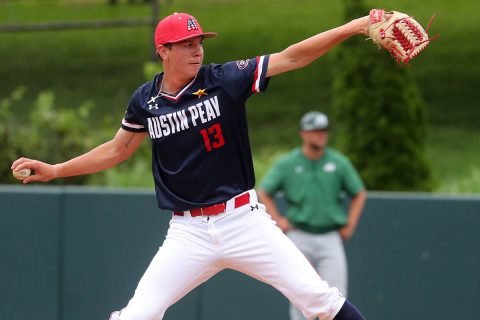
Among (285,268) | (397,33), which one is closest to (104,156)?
(285,268)

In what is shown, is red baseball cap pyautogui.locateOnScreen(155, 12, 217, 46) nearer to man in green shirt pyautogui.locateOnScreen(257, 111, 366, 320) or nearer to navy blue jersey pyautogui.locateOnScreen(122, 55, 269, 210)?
navy blue jersey pyautogui.locateOnScreen(122, 55, 269, 210)

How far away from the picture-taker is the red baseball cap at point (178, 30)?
5391 mm

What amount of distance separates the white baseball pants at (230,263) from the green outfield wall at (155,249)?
282cm

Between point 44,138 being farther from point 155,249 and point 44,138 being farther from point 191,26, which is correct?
point 191,26

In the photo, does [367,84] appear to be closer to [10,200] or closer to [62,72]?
[10,200]

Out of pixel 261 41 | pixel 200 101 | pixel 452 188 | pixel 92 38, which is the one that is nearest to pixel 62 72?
pixel 92 38

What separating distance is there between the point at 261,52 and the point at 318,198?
33.9ft

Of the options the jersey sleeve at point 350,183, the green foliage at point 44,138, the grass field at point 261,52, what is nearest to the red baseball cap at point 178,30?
the jersey sleeve at point 350,183

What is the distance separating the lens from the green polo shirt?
7879mm

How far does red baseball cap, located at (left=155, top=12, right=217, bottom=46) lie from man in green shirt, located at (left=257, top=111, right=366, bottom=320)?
2.60 m

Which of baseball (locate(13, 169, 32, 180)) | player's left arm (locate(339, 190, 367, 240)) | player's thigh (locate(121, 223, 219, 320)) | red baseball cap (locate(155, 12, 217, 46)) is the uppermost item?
red baseball cap (locate(155, 12, 217, 46))

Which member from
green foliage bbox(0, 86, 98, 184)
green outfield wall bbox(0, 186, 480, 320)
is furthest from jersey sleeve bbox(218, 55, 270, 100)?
green foliage bbox(0, 86, 98, 184)

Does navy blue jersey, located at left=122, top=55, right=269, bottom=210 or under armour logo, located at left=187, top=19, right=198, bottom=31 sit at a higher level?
under armour logo, located at left=187, top=19, right=198, bottom=31

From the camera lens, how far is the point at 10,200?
814 cm
